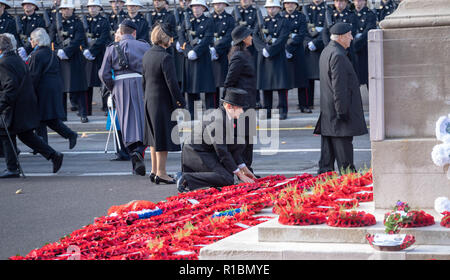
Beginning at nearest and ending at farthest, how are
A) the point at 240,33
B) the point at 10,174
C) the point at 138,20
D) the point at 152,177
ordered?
the point at 152,177, the point at 240,33, the point at 10,174, the point at 138,20

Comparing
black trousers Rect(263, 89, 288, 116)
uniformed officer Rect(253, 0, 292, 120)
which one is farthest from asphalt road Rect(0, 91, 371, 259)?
uniformed officer Rect(253, 0, 292, 120)

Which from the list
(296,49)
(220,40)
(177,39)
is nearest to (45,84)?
(220,40)

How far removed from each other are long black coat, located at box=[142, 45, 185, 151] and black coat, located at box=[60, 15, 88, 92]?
27.9 ft

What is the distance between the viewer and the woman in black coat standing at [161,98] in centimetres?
1172

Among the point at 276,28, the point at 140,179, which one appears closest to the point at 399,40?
the point at 140,179

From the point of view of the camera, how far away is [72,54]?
20312 millimetres

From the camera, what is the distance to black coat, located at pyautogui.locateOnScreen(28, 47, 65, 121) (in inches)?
576

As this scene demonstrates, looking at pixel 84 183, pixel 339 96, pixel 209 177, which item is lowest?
pixel 84 183

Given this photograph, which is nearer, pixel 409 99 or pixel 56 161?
pixel 409 99

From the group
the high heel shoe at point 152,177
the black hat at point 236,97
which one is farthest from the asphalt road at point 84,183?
the black hat at point 236,97

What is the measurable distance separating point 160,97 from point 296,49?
26.5 ft

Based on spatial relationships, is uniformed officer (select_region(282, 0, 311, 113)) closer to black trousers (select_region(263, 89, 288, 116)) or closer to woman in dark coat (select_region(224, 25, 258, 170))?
black trousers (select_region(263, 89, 288, 116))

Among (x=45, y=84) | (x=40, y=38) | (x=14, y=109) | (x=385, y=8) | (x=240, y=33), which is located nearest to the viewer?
(x=240, y=33)

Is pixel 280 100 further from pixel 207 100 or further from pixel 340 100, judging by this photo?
pixel 340 100
